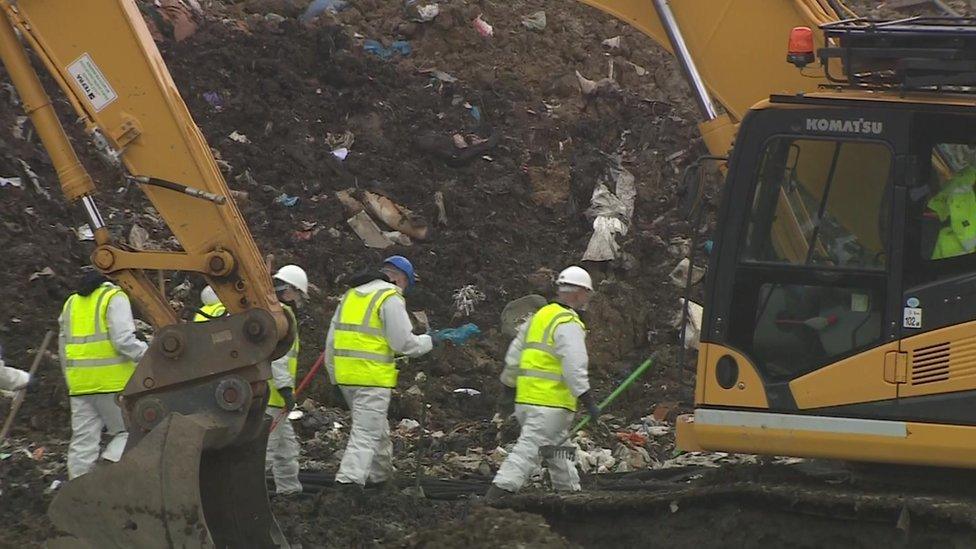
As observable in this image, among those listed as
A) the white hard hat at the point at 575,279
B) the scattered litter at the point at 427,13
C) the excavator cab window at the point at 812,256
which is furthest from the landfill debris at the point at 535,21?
the excavator cab window at the point at 812,256

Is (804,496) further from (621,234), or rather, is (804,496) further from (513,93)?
(513,93)

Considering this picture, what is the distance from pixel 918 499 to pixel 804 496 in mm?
545

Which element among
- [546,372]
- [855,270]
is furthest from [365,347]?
[855,270]

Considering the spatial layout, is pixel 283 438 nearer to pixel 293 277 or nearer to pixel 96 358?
pixel 293 277

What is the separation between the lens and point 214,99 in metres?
17.1

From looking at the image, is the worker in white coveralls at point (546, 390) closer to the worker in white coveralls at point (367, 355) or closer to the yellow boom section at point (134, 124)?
the worker in white coveralls at point (367, 355)

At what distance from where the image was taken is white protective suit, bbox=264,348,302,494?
10.7m

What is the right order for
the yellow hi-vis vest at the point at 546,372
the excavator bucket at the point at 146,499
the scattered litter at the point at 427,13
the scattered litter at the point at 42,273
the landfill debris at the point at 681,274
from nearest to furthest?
the excavator bucket at the point at 146,499
the yellow hi-vis vest at the point at 546,372
the scattered litter at the point at 42,273
the landfill debris at the point at 681,274
the scattered litter at the point at 427,13

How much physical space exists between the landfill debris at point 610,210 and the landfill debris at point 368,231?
218 cm

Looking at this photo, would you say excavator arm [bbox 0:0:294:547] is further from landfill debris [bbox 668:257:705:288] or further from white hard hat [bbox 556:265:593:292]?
landfill debris [bbox 668:257:705:288]

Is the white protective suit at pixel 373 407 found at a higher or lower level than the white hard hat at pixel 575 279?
lower

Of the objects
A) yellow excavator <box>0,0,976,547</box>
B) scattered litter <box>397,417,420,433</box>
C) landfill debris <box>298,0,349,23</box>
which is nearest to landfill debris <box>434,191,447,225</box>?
landfill debris <box>298,0,349,23</box>

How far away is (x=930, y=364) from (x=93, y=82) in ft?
14.9

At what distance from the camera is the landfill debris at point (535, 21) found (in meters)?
19.3
